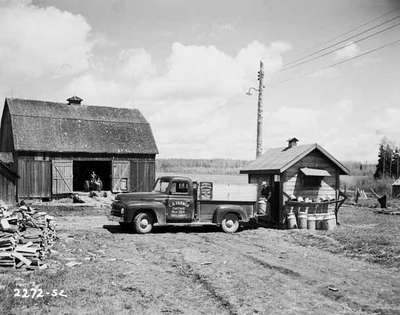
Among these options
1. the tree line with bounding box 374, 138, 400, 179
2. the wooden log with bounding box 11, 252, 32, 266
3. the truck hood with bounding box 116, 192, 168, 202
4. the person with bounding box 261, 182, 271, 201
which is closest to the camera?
the wooden log with bounding box 11, 252, 32, 266

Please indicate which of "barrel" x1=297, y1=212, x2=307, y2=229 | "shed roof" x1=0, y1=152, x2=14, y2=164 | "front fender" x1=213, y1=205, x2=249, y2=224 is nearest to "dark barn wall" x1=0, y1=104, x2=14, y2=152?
"shed roof" x1=0, y1=152, x2=14, y2=164

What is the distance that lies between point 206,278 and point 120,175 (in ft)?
70.5

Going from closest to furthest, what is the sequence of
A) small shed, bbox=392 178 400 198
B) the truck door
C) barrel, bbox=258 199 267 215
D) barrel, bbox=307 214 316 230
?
the truck door < barrel, bbox=258 199 267 215 < barrel, bbox=307 214 316 230 < small shed, bbox=392 178 400 198

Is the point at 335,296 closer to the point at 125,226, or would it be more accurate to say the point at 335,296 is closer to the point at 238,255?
the point at 238,255

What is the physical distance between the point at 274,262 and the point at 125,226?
24.9ft

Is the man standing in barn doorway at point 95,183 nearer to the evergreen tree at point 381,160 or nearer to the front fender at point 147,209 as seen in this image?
the front fender at point 147,209

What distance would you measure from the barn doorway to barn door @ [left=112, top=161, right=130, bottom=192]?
363 centimetres

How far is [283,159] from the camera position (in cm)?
1883

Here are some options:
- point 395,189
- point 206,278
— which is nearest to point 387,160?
point 395,189

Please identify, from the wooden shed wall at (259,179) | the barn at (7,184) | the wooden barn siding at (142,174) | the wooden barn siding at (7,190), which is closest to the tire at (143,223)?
the wooden shed wall at (259,179)

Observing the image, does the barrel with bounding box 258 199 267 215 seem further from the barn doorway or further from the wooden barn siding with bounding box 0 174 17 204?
the barn doorway

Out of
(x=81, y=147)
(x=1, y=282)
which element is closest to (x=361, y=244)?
(x=1, y=282)

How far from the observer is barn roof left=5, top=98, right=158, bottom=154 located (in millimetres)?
28109

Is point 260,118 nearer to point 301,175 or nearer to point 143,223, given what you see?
point 301,175
